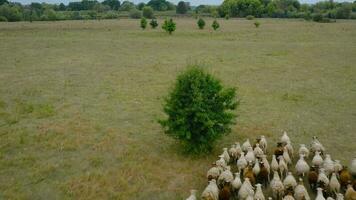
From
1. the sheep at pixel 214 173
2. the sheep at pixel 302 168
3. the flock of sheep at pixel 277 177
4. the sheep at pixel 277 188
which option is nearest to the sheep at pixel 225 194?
the flock of sheep at pixel 277 177

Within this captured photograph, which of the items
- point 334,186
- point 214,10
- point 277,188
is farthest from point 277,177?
point 214,10

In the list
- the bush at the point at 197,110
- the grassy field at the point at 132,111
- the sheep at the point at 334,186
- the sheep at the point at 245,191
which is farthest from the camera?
the bush at the point at 197,110

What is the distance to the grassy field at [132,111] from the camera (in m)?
14.5

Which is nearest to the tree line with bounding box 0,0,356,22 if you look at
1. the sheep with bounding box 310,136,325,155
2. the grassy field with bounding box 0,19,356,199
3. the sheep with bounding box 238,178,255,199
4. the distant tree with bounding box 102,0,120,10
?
the distant tree with bounding box 102,0,120,10

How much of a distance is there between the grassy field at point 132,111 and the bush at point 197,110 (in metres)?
0.85

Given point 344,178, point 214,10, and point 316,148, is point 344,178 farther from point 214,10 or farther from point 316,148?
point 214,10

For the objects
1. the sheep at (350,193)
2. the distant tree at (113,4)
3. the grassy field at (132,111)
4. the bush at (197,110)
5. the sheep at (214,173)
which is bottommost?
the grassy field at (132,111)

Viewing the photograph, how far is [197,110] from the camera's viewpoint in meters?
15.5

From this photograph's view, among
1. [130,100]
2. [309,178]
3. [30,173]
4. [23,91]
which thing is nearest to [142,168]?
[30,173]

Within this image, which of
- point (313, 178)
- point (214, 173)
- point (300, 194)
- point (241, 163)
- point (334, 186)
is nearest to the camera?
point (300, 194)

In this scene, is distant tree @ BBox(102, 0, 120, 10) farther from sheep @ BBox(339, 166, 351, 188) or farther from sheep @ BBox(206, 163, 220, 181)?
sheep @ BBox(339, 166, 351, 188)

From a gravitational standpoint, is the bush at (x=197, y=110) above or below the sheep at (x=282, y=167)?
above

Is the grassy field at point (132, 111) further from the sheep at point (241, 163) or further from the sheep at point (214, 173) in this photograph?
the sheep at point (241, 163)

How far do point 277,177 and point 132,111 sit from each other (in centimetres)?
1176
